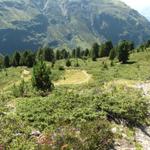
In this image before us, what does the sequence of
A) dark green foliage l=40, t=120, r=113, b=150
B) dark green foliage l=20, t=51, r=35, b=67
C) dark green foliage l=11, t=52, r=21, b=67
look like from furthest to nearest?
dark green foliage l=11, t=52, r=21, b=67 → dark green foliage l=20, t=51, r=35, b=67 → dark green foliage l=40, t=120, r=113, b=150

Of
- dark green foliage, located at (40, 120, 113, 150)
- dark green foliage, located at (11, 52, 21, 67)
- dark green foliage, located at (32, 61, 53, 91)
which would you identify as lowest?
dark green foliage, located at (11, 52, 21, 67)

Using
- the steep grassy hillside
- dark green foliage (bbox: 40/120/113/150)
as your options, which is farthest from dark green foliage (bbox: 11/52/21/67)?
dark green foliage (bbox: 40/120/113/150)

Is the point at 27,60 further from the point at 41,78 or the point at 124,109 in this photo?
the point at 124,109

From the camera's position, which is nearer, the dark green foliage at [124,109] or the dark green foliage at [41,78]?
the dark green foliage at [124,109]

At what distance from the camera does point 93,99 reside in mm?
34781

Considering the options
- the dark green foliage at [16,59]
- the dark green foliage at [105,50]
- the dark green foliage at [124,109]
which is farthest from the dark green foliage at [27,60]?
the dark green foliage at [124,109]

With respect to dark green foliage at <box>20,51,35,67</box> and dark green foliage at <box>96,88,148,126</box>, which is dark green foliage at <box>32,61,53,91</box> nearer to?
dark green foliage at <box>96,88,148,126</box>

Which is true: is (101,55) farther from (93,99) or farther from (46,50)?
(93,99)

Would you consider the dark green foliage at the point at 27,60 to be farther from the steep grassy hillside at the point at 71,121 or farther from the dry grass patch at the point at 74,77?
the steep grassy hillside at the point at 71,121

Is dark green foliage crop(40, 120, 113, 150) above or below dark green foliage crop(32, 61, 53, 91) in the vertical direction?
below

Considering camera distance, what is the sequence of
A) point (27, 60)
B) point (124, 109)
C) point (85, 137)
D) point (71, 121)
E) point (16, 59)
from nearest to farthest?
point (85, 137)
point (71, 121)
point (124, 109)
point (27, 60)
point (16, 59)

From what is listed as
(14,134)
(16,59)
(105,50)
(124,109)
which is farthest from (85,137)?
(105,50)

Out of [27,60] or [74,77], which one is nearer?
[74,77]

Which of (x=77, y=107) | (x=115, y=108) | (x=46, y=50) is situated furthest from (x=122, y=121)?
(x=46, y=50)
